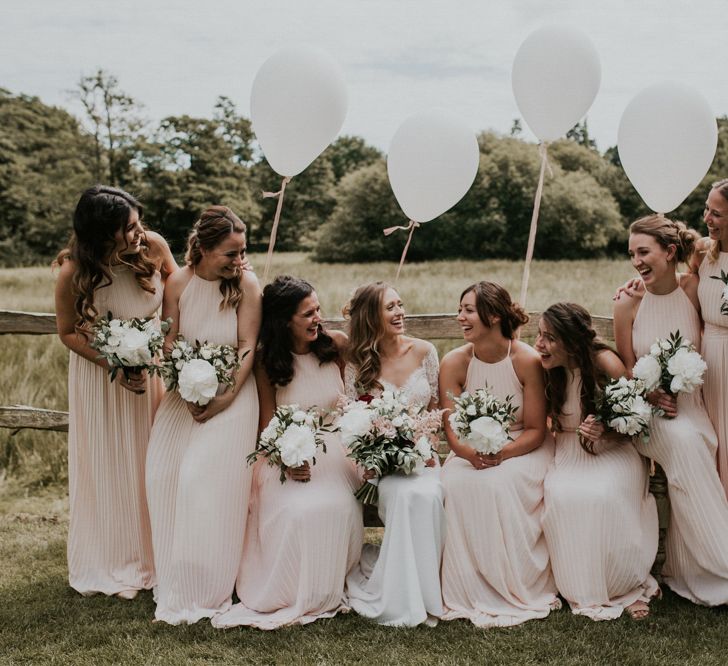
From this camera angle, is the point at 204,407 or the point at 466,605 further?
the point at 204,407

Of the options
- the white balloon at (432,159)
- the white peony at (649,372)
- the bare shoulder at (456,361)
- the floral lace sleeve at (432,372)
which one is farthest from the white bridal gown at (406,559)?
the white balloon at (432,159)

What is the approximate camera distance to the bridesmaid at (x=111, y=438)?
4.64 metres

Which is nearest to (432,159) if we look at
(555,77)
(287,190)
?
(555,77)

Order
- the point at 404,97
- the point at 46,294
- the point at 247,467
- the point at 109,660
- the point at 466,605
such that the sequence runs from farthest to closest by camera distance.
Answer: the point at 404,97 < the point at 46,294 < the point at 247,467 < the point at 466,605 < the point at 109,660

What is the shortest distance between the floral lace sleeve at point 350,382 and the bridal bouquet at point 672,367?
5.33 ft

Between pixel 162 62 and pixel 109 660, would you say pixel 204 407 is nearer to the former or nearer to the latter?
pixel 109 660

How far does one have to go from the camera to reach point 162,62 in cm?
1419

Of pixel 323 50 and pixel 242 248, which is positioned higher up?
pixel 323 50

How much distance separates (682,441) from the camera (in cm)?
436

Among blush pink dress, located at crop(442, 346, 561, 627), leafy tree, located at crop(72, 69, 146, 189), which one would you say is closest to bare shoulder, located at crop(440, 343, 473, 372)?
blush pink dress, located at crop(442, 346, 561, 627)

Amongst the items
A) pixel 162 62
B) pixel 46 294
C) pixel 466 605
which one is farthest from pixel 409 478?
pixel 162 62

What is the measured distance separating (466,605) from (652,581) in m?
1.08

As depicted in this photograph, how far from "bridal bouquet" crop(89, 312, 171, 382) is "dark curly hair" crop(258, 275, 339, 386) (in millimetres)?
617

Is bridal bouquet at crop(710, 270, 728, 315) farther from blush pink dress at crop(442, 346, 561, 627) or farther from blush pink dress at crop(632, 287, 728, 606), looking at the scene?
blush pink dress at crop(442, 346, 561, 627)
